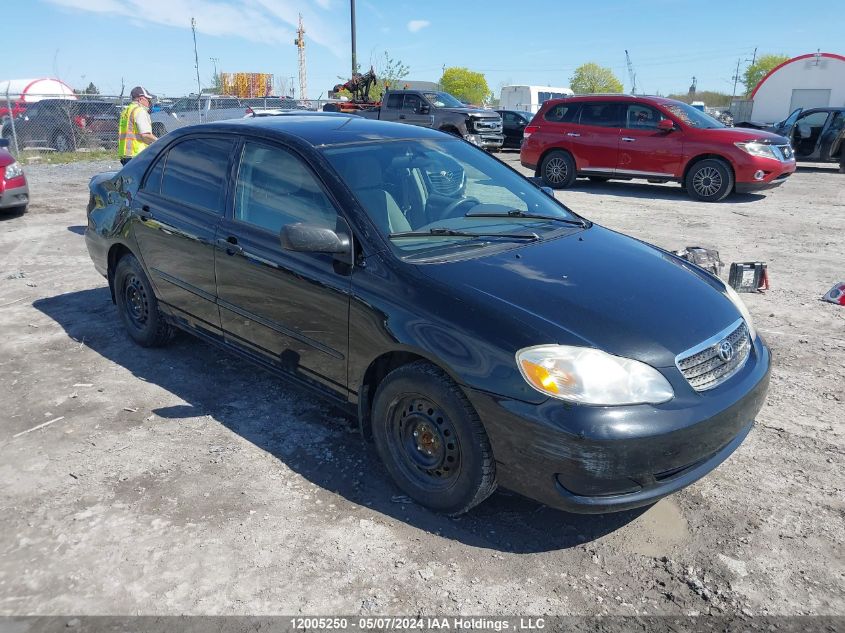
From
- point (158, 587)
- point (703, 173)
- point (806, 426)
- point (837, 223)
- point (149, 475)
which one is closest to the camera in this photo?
point (158, 587)

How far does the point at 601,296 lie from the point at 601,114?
11.0 meters

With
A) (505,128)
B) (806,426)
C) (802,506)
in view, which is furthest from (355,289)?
(505,128)

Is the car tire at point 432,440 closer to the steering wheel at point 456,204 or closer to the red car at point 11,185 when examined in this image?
the steering wheel at point 456,204

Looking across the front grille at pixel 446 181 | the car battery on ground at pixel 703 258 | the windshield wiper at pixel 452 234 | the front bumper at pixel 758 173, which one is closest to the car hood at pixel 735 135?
the front bumper at pixel 758 173

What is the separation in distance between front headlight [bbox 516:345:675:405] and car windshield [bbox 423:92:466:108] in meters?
18.4

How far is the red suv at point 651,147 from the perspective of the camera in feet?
37.9

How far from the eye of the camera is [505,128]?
23562 mm

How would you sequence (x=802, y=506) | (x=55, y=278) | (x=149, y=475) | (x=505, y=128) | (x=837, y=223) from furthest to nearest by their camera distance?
(x=505, y=128) < (x=837, y=223) < (x=55, y=278) < (x=149, y=475) < (x=802, y=506)

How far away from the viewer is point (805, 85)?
37188mm

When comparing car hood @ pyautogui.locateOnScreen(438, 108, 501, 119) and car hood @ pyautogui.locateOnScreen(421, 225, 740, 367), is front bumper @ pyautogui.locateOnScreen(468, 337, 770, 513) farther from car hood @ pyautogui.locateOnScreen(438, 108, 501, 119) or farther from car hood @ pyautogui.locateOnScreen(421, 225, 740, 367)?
car hood @ pyautogui.locateOnScreen(438, 108, 501, 119)

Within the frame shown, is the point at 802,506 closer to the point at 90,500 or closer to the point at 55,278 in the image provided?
the point at 90,500

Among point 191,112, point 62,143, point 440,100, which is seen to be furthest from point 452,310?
point 191,112

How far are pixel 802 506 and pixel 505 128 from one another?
71.9 ft

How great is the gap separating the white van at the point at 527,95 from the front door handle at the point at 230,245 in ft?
136
